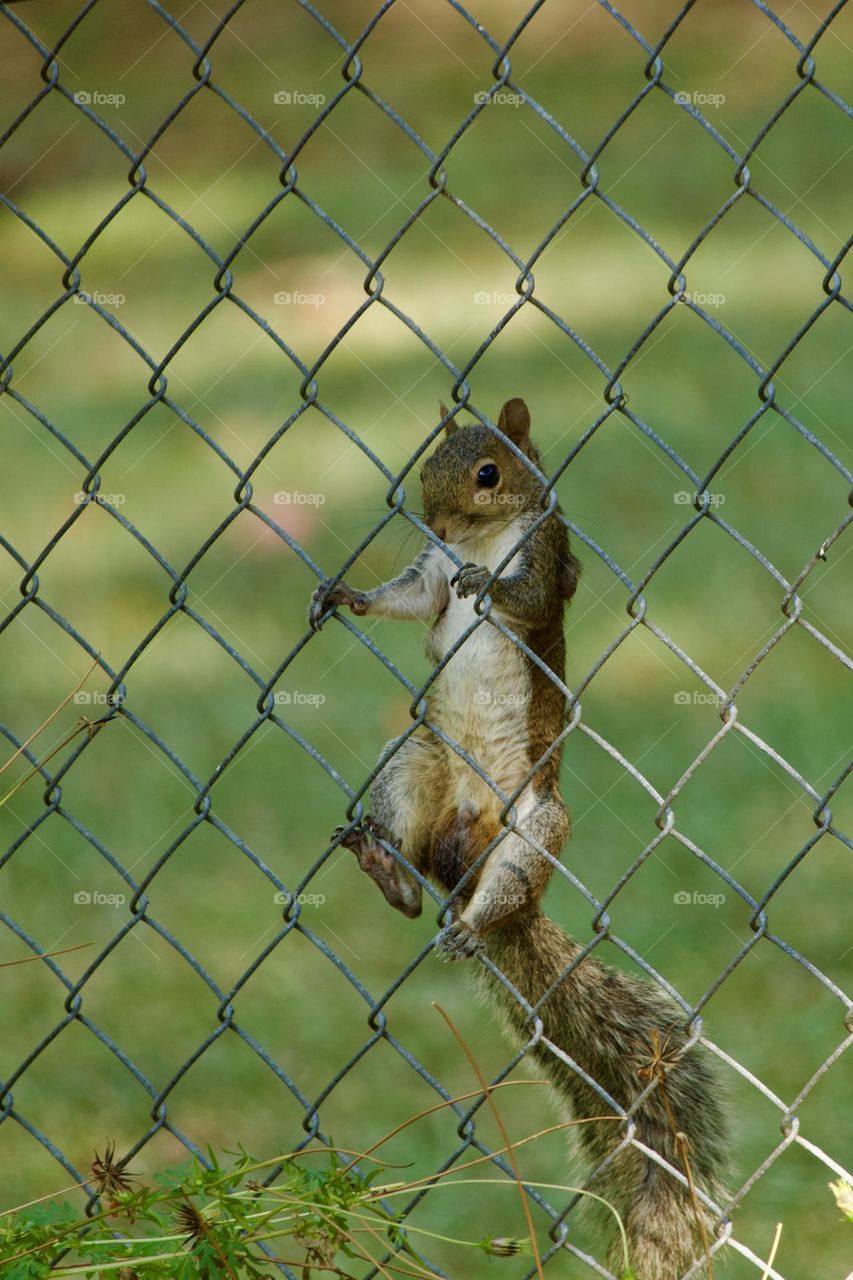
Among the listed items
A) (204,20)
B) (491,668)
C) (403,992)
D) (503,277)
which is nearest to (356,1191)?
(491,668)

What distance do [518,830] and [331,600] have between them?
56 centimetres

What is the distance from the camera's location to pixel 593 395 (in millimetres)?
6160

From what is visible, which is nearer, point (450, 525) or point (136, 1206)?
point (136, 1206)

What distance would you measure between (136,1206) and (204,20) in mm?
6949

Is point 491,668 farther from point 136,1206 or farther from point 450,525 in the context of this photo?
point 136,1206

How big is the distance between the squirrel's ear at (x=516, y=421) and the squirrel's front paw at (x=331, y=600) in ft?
1.32

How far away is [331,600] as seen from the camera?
2.69 metres

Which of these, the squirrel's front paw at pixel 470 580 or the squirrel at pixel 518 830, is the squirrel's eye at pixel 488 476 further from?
the squirrel's front paw at pixel 470 580

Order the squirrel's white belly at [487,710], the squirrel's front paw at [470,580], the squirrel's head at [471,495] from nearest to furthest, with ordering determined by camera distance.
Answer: the squirrel's front paw at [470,580] → the squirrel's white belly at [487,710] → the squirrel's head at [471,495]

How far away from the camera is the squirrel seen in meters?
2.50

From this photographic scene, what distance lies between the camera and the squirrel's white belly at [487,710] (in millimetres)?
2807

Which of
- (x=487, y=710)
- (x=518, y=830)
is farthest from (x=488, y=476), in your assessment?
(x=518, y=830)

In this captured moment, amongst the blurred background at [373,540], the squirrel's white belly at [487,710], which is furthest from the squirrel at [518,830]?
the blurred background at [373,540]

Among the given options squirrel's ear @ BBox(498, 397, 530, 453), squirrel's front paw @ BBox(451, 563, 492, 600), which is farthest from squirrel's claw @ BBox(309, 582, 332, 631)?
squirrel's ear @ BBox(498, 397, 530, 453)
